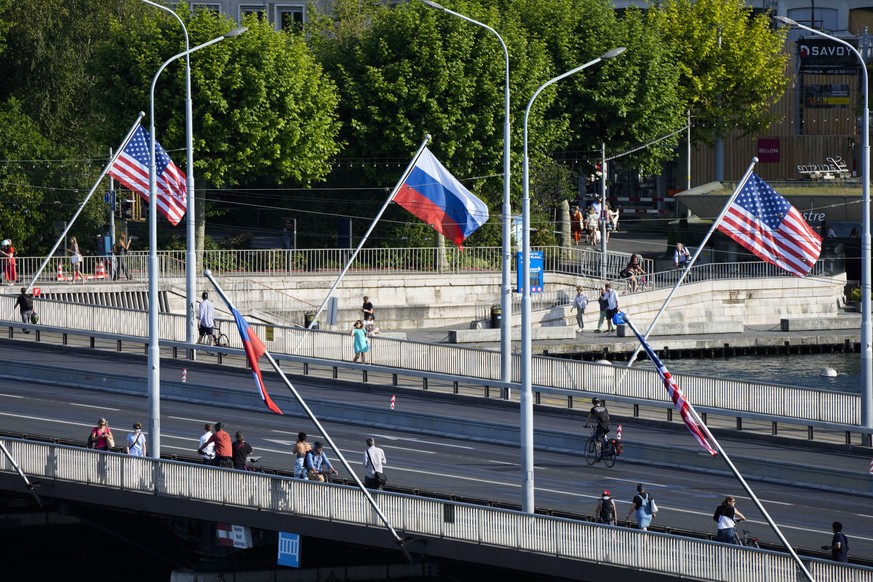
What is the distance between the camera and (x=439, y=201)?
42469 mm

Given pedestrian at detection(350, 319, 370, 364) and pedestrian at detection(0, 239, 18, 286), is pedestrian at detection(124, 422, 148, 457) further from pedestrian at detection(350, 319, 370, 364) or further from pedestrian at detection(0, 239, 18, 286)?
pedestrian at detection(0, 239, 18, 286)

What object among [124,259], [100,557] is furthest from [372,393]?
[124,259]

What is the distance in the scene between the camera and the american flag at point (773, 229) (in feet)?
125

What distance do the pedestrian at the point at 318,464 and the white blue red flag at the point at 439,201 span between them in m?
11.9

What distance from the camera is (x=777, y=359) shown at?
201 ft

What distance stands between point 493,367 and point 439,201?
14.8ft

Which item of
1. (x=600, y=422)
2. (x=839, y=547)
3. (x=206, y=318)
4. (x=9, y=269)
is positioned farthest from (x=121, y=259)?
(x=839, y=547)

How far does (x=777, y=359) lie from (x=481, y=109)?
14.4m

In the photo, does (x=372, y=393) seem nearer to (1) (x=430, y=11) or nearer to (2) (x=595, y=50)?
(1) (x=430, y=11)

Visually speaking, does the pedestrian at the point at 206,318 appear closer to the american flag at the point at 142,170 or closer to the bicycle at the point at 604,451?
the american flag at the point at 142,170

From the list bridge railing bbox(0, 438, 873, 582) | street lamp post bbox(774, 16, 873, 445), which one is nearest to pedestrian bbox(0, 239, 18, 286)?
bridge railing bbox(0, 438, 873, 582)

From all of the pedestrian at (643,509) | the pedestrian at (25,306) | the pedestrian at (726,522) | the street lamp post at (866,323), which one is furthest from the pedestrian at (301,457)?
the pedestrian at (25,306)

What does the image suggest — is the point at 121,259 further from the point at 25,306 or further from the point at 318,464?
the point at 318,464

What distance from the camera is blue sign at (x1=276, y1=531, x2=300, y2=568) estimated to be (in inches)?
1139
